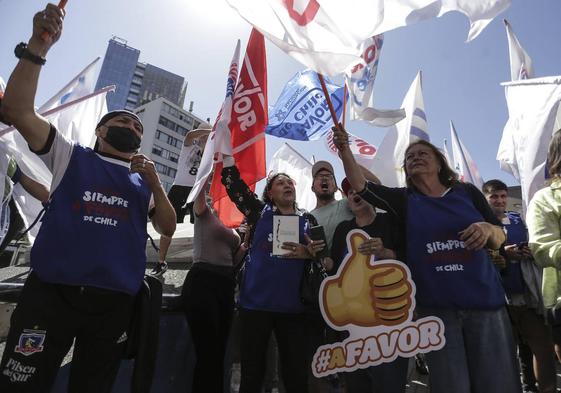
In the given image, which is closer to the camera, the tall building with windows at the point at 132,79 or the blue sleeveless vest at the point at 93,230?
the blue sleeveless vest at the point at 93,230

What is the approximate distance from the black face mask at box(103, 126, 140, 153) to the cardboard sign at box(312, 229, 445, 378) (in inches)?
53.3

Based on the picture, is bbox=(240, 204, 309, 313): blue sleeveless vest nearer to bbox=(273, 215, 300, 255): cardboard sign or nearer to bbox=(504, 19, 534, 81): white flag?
bbox=(273, 215, 300, 255): cardboard sign

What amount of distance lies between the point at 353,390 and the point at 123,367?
1481 mm

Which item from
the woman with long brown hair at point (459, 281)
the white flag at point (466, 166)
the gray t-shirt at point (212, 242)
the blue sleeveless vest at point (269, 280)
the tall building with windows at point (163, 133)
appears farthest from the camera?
the tall building with windows at point (163, 133)

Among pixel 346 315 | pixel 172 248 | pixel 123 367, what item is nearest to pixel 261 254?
pixel 346 315

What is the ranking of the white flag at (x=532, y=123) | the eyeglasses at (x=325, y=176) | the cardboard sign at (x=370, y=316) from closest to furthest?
the cardboard sign at (x=370, y=316)
the eyeglasses at (x=325, y=176)
the white flag at (x=532, y=123)

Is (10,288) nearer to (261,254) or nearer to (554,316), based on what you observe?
(261,254)

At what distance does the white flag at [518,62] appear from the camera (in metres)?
5.16

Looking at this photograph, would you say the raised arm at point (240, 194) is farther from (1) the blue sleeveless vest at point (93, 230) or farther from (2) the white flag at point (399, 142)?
(2) the white flag at point (399, 142)

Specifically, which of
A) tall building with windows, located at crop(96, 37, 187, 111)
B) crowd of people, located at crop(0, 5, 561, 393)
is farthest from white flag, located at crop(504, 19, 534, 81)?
tall building with windows, located at crop(96, 37, 187, 111)

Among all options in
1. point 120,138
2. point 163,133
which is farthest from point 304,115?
point 163,133

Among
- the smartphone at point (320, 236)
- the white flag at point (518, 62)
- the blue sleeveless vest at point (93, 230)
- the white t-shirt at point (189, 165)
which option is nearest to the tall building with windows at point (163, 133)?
the white flag at point (518, 62)

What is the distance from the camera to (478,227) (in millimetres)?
1759

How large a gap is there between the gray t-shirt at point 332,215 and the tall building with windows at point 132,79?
90.1 m
